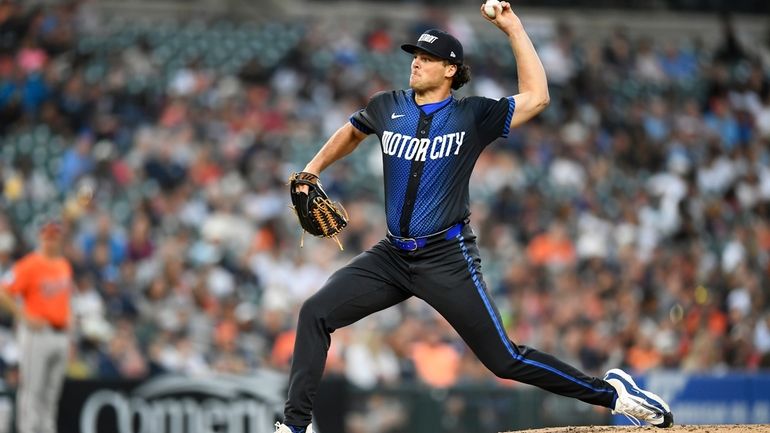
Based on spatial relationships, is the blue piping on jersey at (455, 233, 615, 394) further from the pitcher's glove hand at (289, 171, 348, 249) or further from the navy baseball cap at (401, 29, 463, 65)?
the navy baseball cap at (401, 29, 463, 65)

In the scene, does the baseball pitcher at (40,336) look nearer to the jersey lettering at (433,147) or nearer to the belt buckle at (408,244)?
the belt buckle at (408,244)

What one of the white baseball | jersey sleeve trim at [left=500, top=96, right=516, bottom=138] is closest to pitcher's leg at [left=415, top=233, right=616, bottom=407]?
jersey sleeve trim at [left=500, top=96, right=516, bottom=138]

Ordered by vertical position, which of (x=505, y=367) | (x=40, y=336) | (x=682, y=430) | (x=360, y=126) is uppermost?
(x=360, y=126)

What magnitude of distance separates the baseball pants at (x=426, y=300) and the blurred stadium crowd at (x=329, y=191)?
18.5 ft

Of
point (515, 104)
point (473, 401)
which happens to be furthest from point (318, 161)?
point (473, 401)

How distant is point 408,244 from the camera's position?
6.57 m

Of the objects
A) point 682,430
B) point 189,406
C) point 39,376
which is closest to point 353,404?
point 189,406

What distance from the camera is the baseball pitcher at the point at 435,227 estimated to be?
21.4ft

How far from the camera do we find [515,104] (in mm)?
6523

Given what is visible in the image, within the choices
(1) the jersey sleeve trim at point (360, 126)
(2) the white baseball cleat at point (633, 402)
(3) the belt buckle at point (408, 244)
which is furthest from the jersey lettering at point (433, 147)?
(2) the white baseball cleat at point (633, 402)

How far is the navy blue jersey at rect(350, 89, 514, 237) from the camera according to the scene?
651 cm

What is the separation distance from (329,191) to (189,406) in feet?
15.9

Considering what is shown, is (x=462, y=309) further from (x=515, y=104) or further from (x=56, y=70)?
(x=56, y=70)

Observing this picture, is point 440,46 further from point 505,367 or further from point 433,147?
point 505,367
